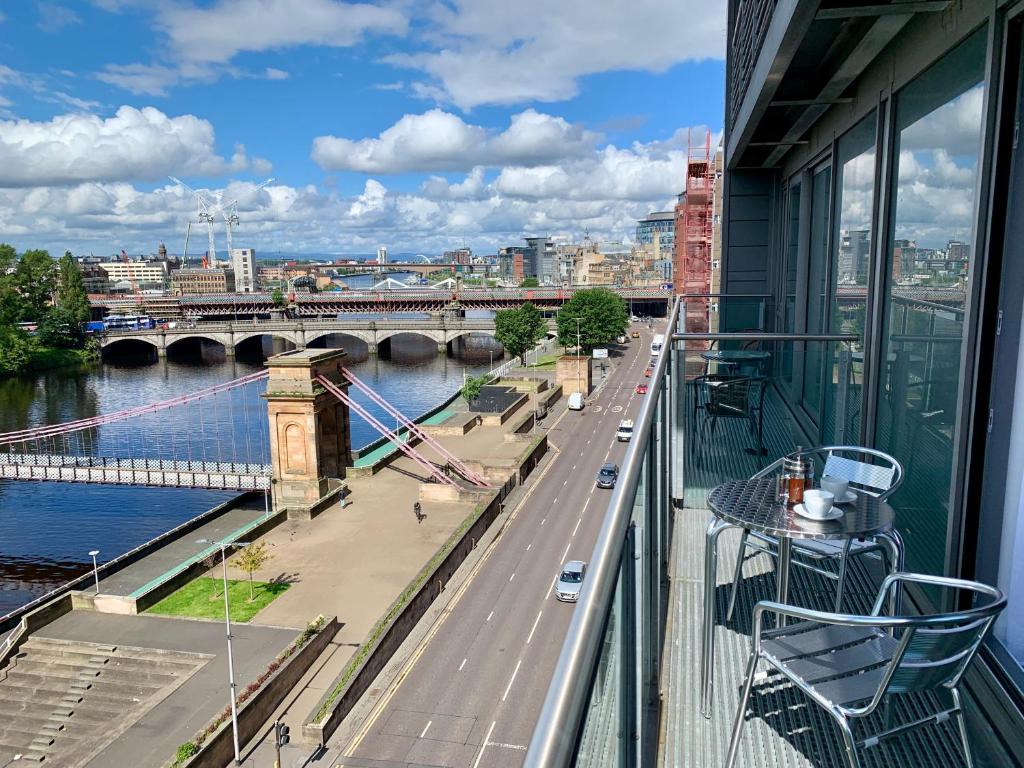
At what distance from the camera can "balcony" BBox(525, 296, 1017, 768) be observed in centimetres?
110

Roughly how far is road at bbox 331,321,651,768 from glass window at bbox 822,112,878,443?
6.54 metres

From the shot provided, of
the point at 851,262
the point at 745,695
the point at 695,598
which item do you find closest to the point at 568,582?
the point at 851,262

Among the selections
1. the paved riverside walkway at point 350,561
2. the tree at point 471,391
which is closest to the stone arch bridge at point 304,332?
the tree at point 471,391

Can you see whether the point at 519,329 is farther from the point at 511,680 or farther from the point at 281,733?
the point at 281,733

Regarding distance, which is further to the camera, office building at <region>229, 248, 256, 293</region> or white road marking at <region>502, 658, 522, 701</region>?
office building at <region>229, 248, 256, 293</region>

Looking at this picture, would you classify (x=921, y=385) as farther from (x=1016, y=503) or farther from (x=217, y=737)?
(x=217, y=737)

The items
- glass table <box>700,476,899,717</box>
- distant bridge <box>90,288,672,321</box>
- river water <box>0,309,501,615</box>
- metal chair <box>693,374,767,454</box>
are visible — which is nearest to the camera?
glass table <box>700,476,899,717</box>

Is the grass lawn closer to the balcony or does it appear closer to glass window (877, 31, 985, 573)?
the balcony

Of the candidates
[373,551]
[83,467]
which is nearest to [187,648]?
[373,551]

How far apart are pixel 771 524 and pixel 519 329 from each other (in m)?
53.6

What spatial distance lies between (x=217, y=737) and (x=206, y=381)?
157ft

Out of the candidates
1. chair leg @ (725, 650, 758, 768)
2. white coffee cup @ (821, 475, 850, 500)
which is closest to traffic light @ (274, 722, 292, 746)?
chair leg @ (725, 650, 758, 768)

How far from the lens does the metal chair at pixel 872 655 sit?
1.72 metres

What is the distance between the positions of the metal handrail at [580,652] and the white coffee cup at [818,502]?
4.41 ft
